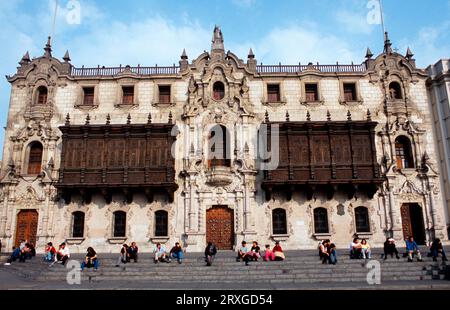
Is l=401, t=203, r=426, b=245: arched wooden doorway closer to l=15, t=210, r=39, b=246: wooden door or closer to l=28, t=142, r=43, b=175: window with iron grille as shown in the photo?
l=15, t=210, r=39, b=246: wooden door

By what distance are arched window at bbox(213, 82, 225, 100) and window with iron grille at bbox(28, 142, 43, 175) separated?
45.9ft

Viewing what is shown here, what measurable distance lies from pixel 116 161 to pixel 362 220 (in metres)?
18.2

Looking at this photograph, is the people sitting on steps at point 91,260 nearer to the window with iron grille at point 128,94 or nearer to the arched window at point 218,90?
the window with iron grille at point 128,94

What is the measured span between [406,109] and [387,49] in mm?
5334

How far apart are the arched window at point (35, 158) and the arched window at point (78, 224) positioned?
15.3 ft

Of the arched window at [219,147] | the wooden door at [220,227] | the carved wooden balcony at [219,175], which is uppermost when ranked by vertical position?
the arched window at [219,147]

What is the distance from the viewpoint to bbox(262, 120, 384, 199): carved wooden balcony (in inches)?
1022

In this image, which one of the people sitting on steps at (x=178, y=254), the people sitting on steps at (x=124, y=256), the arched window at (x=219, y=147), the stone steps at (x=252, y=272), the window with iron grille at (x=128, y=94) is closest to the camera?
the stone steps at (x=252, y=272)

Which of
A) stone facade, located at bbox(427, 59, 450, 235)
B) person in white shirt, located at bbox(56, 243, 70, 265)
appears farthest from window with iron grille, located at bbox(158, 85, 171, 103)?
stone facade, located at bbox(427, 59, 450, 235)

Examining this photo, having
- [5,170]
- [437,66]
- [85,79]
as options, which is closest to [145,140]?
[85,79]

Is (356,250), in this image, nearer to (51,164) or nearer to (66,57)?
(51,164)

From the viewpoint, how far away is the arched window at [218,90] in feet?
95.6

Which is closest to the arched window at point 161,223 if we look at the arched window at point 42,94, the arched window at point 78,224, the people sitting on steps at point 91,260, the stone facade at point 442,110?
the arched window at point 78,224

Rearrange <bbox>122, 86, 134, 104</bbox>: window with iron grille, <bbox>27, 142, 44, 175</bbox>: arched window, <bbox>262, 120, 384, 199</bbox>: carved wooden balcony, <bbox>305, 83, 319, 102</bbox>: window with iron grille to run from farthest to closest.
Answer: <bbox>122, 86, 134, 104</bbox>: window with iron grille → <bbox>305, 83, 319, 102</bbox>: window with iron grille → <bbox>27, 142, 44, 175</bbox>: arched window → <bbox>262, 120, 384, 199</bbox>: carved wooden balcony
